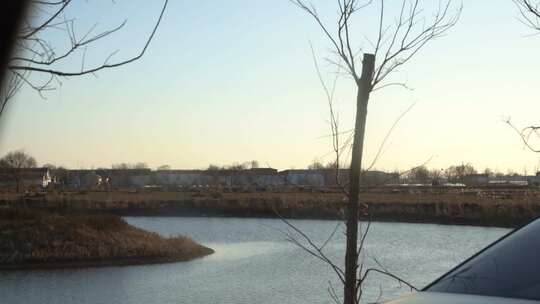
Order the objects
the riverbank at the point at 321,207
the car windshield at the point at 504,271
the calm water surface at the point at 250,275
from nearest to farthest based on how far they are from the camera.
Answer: the car windshield at the point at 504,271, the calm water surface at the point at 250,275, the riverbank at the point at 321,207

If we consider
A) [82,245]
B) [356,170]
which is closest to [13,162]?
[82,245]

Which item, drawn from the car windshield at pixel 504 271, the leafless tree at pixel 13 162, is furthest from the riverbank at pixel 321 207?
the car windshield at pixel 504 271

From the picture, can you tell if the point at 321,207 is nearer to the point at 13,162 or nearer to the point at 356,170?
the point at 13,162

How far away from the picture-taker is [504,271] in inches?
128

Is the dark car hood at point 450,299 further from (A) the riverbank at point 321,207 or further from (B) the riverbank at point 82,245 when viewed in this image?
(A) the riverbank at point 321,207

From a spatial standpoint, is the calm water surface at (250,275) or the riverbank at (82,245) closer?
the calm water surface at (250,275)

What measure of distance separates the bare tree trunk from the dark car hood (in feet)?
6.72

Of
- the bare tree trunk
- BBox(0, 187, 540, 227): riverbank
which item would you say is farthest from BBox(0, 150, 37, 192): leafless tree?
the bare tree trunk

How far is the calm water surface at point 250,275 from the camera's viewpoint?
20.8 m

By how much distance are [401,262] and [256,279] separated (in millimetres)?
5153

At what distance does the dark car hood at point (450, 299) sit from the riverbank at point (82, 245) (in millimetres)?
29390

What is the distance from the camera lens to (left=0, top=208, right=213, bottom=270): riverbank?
3209 cm

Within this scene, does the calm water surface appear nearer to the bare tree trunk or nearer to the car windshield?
the bare tree trunk

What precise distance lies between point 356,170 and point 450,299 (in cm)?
226
